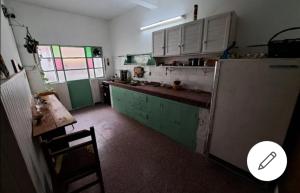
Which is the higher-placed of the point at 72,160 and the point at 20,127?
the point at 20,127

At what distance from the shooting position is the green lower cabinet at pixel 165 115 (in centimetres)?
220

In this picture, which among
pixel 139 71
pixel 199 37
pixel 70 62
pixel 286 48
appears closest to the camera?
pixel 286 48

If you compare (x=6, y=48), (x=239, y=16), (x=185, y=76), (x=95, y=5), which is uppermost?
(x=95, y=5)

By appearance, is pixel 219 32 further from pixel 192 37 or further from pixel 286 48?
pixel 286 48

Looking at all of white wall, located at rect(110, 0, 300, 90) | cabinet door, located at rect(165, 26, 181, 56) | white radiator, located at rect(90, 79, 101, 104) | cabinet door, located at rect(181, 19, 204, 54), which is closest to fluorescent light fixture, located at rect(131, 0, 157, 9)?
white wall, located at rect(110, 0, 300, 90)

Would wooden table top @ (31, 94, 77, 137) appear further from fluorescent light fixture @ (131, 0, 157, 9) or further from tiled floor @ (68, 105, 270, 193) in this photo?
fluorescent light fixture @ (131, 0, 157, 9)

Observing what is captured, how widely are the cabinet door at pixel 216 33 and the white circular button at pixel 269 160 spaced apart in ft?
4.73

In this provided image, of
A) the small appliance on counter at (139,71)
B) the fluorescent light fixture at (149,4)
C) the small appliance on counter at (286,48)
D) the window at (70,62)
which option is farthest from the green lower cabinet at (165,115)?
the fluorescent light fixture at (149,4)

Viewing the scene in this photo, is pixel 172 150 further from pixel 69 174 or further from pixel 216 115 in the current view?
pixel 69 174

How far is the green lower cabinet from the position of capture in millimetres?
2203

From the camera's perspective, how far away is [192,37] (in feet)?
7.47

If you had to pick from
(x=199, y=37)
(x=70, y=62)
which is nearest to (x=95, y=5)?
(x=70, y=62)

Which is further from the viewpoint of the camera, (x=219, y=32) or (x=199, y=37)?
(x=199, y=37)

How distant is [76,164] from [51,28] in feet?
13.0
